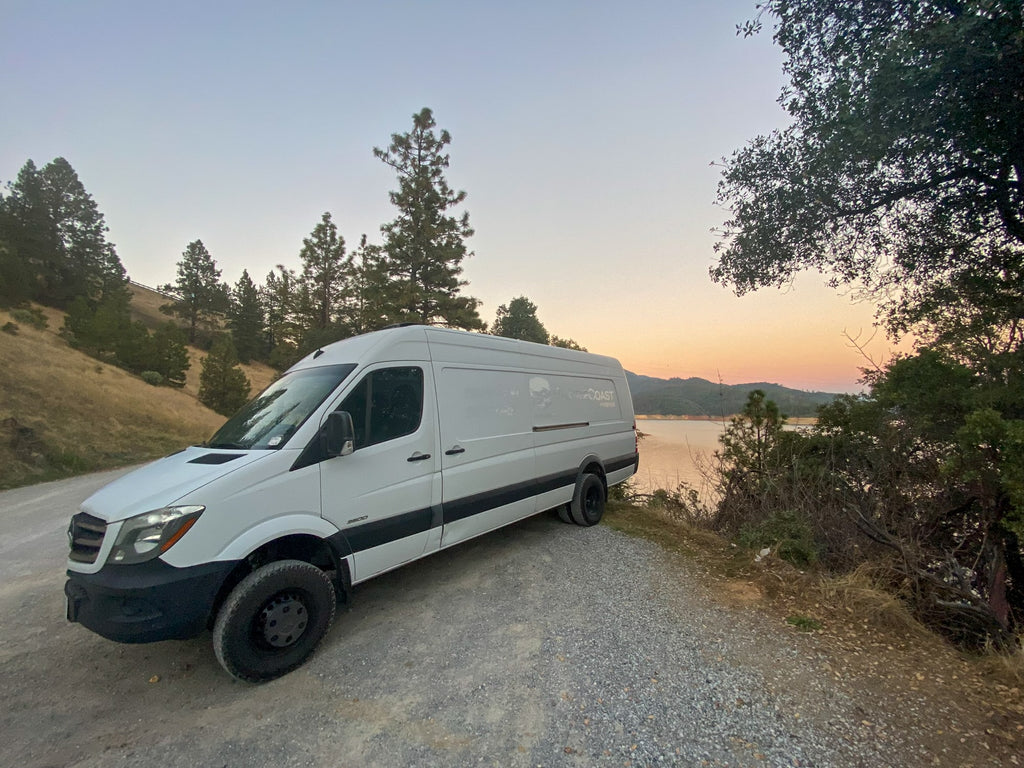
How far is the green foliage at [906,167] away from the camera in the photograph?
458cm

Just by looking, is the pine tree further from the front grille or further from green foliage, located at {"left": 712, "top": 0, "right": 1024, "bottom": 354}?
green foliage, located at {"left": 712, "top": 0, "right": 1024, "bottom": 354}

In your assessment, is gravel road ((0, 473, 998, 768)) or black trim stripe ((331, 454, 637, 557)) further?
black trim stripe ((331, 454, 637, 557))

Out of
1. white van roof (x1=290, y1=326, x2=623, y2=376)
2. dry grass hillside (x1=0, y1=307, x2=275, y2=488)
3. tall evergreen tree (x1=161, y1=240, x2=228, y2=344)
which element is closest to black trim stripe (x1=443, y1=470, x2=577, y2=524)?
white van roof (x1=290, y1=326, x2=623, y2=376)

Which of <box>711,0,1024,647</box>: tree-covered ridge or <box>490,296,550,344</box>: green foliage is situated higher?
<box>490,296,550,344</box>: green foliage

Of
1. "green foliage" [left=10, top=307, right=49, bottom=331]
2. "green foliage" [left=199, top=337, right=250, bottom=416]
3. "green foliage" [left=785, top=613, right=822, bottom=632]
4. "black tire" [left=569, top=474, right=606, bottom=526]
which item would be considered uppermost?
"green foliage" [left=10, top=307, right=49, bottom=331]

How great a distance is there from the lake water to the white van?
5.10 m

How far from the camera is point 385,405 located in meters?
3.79

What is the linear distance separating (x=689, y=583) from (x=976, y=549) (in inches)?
140

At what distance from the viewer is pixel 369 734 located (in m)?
2.51

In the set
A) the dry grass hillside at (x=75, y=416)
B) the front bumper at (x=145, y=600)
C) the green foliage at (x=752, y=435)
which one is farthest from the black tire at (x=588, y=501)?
the dry grass hillside at (x=75, y=416)

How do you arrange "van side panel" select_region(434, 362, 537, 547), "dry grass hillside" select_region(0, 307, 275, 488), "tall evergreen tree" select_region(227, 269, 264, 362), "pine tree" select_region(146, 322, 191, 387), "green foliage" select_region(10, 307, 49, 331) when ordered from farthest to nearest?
"tall evergreen tree" select_region(227, 269, 264, 362) → "pine tree" select_region(146, 322, 191, 387) → "green foliage" select_region(10, 307, 49, 331) → "dry grass hillside" select_region(0, 307, 275, 488) → "van side panel" select_region(434, 362, 537, 547)

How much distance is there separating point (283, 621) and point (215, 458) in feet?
4.06

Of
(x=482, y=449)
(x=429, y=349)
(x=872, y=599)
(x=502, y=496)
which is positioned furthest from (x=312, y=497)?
(x=872, y=599)

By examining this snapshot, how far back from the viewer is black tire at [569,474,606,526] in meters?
6.15
